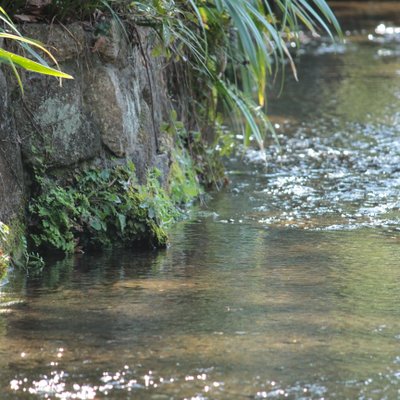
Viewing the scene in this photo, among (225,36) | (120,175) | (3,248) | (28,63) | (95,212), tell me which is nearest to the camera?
(28,63)

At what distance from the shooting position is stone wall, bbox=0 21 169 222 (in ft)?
15.2

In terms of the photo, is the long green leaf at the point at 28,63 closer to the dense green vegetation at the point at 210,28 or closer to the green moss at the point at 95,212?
the dense green vegetation at the point at 210,28

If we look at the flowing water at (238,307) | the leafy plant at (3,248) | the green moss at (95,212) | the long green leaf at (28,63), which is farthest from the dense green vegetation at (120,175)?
the long green leaf at (28,63)

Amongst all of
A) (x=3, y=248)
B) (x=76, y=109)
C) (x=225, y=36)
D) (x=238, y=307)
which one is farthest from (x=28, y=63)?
(x=225, y=36)

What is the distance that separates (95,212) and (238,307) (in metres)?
1.15

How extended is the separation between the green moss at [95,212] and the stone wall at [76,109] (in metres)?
0.09

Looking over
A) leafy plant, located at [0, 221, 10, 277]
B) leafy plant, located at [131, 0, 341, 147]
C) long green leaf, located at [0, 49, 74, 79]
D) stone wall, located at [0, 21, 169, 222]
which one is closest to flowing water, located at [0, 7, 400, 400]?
leafy plant, located at [0, 221, 10, 277]

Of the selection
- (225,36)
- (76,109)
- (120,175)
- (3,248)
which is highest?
(225,36)

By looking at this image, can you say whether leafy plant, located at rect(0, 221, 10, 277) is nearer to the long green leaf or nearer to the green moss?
the green moss

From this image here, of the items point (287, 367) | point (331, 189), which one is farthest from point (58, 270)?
point (331, 189)

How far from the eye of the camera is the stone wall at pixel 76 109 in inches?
183

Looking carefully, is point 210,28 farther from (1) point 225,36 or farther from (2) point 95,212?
(2) point 95,212

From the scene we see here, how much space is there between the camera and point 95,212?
15.9 feet

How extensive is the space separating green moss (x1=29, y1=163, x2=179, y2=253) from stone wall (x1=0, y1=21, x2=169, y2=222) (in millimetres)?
91
